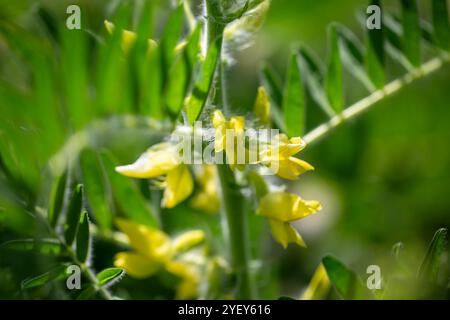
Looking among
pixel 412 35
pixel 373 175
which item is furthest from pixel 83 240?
pixel 373 175

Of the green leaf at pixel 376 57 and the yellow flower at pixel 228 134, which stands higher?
the green leaf at pixel 376 57

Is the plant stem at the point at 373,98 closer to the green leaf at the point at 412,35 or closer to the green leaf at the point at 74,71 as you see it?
the green leaf at the point at 412,35

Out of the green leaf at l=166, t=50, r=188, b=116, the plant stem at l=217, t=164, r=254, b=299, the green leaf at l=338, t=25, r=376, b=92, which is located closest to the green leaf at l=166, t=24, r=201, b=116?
the green leaf at l=166, t=50, r=188, b=116

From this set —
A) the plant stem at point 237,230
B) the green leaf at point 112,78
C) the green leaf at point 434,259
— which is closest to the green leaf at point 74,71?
the green leaf at point 112,78

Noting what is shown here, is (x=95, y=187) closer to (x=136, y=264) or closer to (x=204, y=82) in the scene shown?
(x=136, y=264)
